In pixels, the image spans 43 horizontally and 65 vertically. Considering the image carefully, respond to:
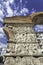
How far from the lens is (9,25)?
18.1 feet

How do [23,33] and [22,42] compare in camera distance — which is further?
[23,33]

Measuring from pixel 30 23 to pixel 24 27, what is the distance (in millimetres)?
206

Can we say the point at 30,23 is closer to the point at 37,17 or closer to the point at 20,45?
the point at 37,17

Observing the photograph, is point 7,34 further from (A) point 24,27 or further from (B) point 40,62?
(B) point 40,62

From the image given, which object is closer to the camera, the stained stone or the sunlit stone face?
the stained stone

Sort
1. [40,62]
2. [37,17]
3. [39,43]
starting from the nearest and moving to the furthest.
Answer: [40,62], [39,43], [37,17]

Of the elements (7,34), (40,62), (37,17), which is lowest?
(40,62)

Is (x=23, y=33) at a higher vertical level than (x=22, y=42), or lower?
higher

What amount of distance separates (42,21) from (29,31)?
22.4 inches

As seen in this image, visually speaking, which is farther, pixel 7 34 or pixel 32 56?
pixel 7 34

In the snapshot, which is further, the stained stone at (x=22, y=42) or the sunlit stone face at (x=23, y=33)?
the sunlit stone face at (x=23, y=33)

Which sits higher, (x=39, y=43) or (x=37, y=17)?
(x=37, y=17)

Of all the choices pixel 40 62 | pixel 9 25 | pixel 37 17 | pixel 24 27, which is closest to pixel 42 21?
pixel 37 17

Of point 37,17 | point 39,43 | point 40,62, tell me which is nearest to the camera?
point 40,62
